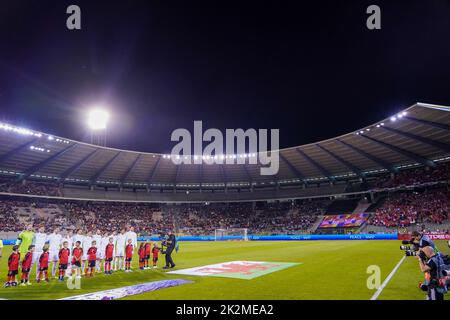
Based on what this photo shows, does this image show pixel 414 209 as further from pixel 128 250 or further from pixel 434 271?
pixel 434 271

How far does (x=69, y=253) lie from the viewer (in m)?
14.7

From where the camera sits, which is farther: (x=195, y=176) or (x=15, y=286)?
(x=195, y=176)

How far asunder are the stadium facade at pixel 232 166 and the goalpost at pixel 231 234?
12224 mm

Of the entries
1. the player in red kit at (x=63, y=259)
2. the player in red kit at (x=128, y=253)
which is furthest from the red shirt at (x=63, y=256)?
the player in red kit at (x=128, y=253)

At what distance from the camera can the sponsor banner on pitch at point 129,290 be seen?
32.4ft

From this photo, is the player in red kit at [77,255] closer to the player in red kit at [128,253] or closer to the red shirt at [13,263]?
the red shirt at [13,263]

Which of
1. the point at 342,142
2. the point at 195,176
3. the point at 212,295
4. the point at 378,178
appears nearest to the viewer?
the point at 212,295

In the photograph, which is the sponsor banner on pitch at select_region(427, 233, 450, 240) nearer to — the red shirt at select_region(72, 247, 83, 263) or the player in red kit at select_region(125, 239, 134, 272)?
the player in red kit at select_region(125, 239, 134, 272)

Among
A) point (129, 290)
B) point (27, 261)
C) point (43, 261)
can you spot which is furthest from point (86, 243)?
point (129, 290)

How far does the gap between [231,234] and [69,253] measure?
166 ft
